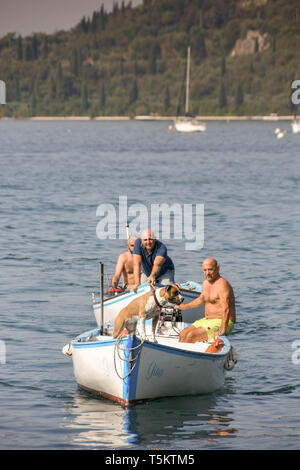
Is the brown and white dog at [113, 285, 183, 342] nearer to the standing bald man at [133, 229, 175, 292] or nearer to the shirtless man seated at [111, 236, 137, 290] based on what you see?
the standing bald man at [133, 229, 175, 292]

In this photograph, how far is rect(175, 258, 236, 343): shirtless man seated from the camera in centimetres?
1580

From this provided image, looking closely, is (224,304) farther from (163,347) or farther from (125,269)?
(125,269)

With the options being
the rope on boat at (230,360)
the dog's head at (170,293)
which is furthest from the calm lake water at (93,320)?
the dog's head at (170,293)

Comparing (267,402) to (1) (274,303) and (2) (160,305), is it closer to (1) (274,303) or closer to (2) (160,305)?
(2) (160,305)

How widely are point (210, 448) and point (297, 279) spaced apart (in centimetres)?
1493

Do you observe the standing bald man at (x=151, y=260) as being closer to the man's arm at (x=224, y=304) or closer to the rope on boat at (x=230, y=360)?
the man's arm at (x=224, y=304)

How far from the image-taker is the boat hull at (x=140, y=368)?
46.6 ft

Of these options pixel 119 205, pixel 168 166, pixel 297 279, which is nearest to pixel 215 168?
pixel 168 166

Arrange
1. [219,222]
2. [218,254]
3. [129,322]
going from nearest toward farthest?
[129,322], [218,254], [219,222]

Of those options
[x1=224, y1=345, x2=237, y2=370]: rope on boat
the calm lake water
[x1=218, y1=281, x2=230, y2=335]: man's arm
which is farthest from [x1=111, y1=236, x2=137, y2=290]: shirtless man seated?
[x1=224, y1=345, x2=237, y2=370]: rope on boat

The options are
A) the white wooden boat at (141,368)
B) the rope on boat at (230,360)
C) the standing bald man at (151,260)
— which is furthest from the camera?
the standing bald man at (151,260)

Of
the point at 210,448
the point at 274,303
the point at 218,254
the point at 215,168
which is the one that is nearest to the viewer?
the point at 210,448

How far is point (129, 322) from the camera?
14.8m

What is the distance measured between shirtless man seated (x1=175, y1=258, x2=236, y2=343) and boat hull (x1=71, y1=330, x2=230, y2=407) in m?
0.50
